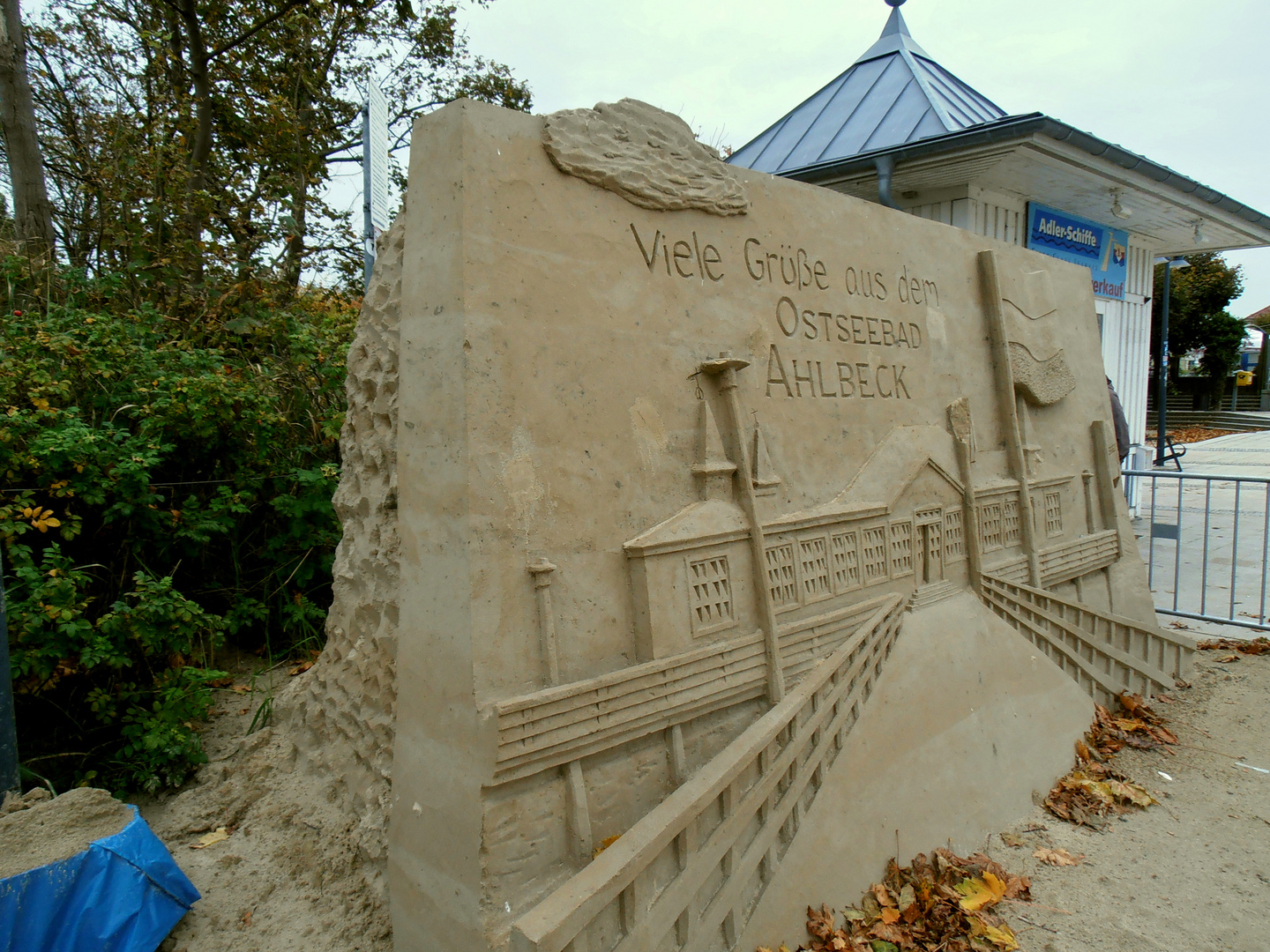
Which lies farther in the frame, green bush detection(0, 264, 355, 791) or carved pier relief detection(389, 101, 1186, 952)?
green bush detection(0, 264, 355, 791)

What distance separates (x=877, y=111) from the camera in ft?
26.4

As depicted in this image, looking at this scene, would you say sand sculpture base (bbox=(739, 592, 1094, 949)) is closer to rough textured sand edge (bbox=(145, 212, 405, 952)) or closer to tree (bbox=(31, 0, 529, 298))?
rough textured sand edge (bbox=(145, 212, 405, 952))

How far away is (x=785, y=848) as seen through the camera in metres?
2.65

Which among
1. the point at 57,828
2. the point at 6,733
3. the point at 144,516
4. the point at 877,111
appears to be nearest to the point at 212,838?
the point at 57,828

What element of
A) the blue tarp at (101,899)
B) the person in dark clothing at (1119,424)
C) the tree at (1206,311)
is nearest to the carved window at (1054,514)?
the person in dark clothing at (1119,424)

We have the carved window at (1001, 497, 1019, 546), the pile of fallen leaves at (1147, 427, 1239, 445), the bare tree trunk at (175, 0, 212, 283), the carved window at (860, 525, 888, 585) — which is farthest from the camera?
the pile of fallen leaves at (1147, 427, 1239, 445)

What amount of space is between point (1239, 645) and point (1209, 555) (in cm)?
271

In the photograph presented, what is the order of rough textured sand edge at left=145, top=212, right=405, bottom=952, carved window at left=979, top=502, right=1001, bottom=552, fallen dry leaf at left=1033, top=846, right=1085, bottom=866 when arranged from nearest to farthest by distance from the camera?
1. rough textured sand edge at left=145, top=212, right=405, bottom=952
2. fallen dry leaf at left=1033, top=846, right=1085, bottom=866
3. carved window at left=979, top=502, right=1001, bottom=552

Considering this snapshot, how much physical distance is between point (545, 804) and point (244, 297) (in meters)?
4.64

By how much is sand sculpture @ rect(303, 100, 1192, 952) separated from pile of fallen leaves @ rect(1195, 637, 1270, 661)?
2.57 metres

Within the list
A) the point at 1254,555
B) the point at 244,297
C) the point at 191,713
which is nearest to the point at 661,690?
the point at 191,713

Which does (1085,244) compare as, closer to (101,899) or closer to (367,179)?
(367,179)

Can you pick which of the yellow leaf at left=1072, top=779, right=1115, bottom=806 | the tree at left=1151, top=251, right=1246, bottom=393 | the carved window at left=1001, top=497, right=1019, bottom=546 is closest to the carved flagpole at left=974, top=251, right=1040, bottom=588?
the carved window at left=1001, top=497, right=1019, bottom=546

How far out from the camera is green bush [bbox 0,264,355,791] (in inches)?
119
